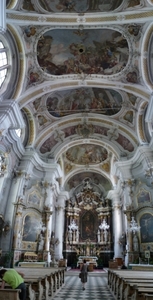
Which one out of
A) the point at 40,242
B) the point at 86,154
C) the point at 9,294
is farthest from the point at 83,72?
the point at 9,294

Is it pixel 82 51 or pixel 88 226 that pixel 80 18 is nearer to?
pixel 82 51

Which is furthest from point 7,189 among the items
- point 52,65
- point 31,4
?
point 31,4

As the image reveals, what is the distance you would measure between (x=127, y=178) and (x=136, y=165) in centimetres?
126

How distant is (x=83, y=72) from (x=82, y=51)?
50.8 inches

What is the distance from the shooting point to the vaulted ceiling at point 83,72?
11180 mm

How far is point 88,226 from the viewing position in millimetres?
24234

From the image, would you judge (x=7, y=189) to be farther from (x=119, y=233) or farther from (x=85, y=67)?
(x=119, y=233)

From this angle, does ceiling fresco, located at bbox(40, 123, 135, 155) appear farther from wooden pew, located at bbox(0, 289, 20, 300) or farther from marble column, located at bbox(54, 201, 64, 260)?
wooden pew, located at bbox(0, 289, 20, 300)

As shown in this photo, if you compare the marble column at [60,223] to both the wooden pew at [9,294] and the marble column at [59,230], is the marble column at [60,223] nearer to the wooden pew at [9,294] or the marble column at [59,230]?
the marble column at [59,230]

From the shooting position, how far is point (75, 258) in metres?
21.4

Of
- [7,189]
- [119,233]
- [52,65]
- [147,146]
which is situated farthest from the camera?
[119,233]

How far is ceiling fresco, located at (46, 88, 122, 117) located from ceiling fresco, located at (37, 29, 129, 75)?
7.48 feet

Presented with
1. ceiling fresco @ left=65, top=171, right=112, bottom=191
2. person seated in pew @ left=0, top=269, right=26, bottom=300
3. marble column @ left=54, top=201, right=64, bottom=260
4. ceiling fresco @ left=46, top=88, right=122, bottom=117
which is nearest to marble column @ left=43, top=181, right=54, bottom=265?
marble column @ left=54, top=201, right=64, bottom=260

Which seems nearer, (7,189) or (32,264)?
(32,264)
